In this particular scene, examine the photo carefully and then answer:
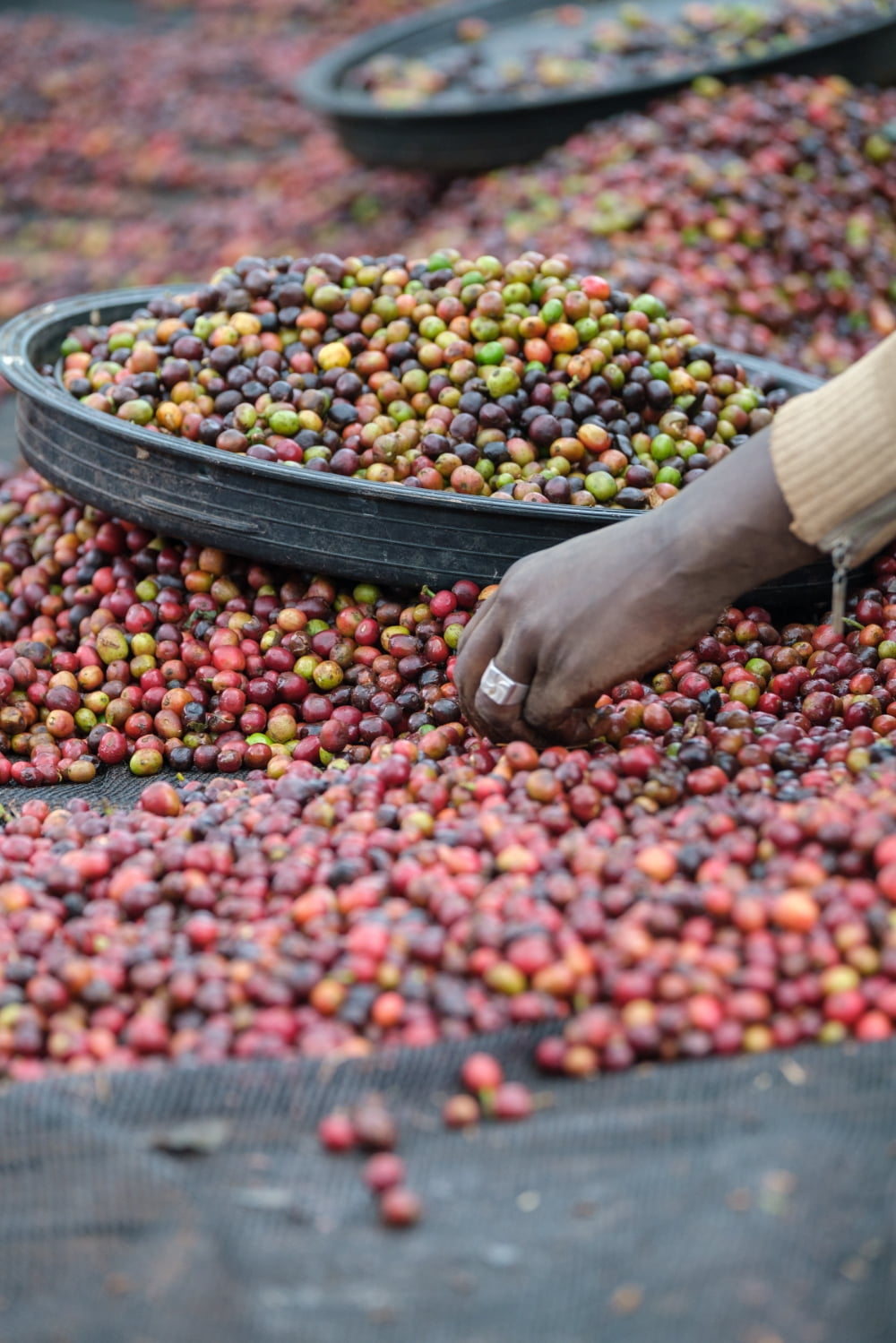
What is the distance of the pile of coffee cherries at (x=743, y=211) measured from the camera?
5.19 metres

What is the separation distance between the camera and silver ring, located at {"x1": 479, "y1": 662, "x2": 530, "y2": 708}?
8.32ft

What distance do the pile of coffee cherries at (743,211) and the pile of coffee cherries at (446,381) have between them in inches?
52.5

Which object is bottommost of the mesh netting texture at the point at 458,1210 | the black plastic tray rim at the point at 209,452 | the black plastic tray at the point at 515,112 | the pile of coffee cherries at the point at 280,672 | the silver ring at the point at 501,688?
the pile of coffee cherries at the point at 280,672

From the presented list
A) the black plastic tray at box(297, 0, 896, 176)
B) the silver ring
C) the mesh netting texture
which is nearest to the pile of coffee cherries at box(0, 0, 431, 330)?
the black plastic tray at box(297, 0, 896, 176)

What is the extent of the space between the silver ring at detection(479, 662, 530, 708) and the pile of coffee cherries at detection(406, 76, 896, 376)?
8.94 feet

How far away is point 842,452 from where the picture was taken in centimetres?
216

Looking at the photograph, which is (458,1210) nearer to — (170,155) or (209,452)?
(209,452)

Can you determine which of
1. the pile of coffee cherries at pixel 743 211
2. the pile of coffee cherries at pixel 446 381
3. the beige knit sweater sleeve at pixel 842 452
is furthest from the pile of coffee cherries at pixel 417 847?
the pile of coffee cherries at pixel 743 211

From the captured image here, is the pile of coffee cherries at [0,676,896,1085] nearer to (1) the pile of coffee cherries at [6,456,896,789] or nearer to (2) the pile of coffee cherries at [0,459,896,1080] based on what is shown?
(2) the pile of coffee cherries at [0,459,896,1080]

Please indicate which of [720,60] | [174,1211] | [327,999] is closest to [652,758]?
[327,999]

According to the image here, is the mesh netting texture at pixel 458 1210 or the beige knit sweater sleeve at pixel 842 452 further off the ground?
the beige knit sweater sleeve at pixel 842 452

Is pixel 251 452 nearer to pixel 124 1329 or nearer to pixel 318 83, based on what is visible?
pixel 124 1329

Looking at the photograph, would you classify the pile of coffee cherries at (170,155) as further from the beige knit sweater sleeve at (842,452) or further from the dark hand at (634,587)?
the beige knit sweater sleeve at (842,452)

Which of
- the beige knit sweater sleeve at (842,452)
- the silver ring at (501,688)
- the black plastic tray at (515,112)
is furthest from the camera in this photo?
the black plastic tray at (515,112)
